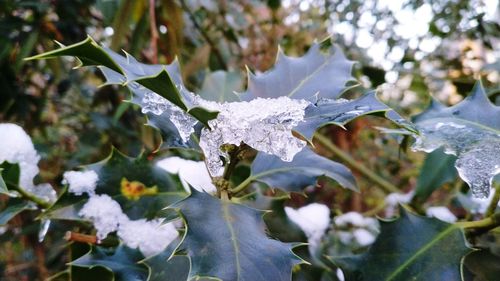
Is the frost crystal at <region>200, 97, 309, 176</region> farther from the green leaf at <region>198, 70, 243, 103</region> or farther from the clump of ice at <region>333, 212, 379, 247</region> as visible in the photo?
the clump of ice at <region>333, 212, 379, 247</region>

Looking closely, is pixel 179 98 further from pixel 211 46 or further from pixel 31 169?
pixel 211 46

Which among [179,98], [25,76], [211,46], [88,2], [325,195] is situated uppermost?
[179,98]

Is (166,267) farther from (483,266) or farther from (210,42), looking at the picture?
(210,42)

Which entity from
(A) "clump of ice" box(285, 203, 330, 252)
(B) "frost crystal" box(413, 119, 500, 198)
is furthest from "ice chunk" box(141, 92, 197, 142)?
(A) "clump of ice" box(285, 203, 330, 252)

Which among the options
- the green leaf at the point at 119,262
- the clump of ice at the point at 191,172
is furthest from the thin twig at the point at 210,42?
the green leaf at the point at 119,262

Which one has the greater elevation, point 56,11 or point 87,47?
point 87,47

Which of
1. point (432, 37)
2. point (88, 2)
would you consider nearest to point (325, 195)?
point (432, 37)
